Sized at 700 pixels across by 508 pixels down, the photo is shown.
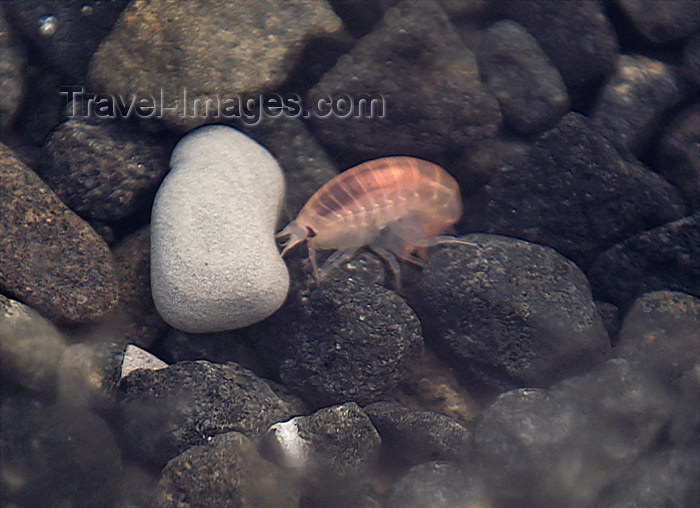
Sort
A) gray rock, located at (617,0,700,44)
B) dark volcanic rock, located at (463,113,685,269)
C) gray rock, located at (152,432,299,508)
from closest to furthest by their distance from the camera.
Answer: gray rock, located at (152,432,299,508) < dark volcanic rock, located at (463,113,685,269) < gray rock, located at (617,0,700,44)

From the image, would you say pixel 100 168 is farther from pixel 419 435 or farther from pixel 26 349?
pixel 419 435

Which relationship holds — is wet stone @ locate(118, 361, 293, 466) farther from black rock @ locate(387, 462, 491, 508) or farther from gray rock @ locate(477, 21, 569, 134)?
gray rock @ locate(477, 21, 569, 134)

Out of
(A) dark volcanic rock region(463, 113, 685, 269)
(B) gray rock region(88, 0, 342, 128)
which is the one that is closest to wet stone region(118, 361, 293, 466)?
(B) gray rock region(88, 0, 342, 128)

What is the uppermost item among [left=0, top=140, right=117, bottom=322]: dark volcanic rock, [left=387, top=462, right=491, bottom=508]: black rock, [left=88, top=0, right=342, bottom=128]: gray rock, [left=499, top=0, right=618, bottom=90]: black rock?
[left=88, top=0, right=342, bottom=128]: gray rock

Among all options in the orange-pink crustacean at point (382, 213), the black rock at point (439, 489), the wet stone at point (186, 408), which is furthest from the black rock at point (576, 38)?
the wet stone at point (186, 408)

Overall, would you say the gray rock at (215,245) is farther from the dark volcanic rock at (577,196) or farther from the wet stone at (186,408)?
the dark volcanic rock at (577,196)

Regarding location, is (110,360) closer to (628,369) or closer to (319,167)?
(319,167)
